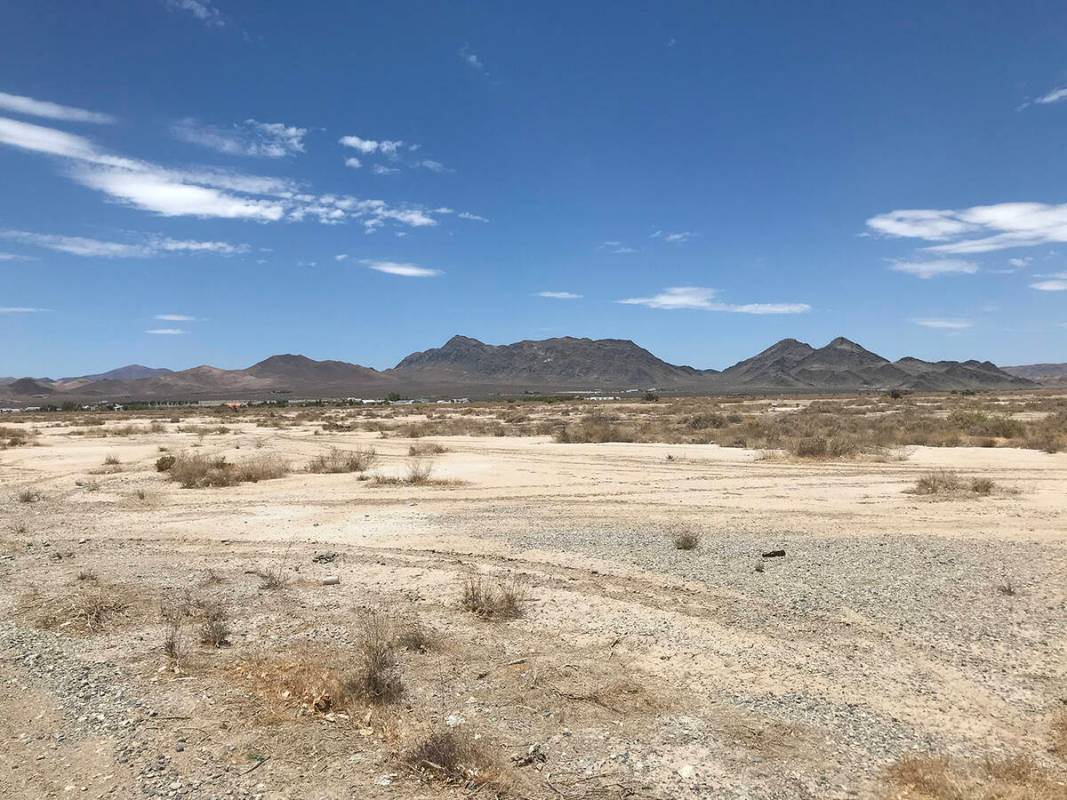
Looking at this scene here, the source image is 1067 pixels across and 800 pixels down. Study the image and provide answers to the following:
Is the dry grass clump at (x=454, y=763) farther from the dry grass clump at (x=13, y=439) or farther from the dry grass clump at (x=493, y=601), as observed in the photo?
the dry grass clump at (x=13, y=439)

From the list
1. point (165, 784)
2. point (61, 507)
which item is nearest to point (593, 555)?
point (165, 784)

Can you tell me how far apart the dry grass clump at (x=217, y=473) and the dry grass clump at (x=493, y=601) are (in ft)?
46.8

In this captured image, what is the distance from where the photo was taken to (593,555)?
11.2 m

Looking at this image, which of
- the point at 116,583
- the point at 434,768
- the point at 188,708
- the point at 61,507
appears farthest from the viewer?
the point at 61,507

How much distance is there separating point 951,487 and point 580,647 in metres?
13.2

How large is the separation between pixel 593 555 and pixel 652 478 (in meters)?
10.00

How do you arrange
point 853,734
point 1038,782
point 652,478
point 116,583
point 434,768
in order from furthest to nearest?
1. point 652,478
2. point 116,583
3. point 853,734
4. point 434,768
5. point 1038,782

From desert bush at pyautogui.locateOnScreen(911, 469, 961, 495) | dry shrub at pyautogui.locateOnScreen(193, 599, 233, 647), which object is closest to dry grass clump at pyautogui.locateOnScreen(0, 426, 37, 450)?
dry shrub at pyautogui.locateOnScreen(193, 599, 233, 647)

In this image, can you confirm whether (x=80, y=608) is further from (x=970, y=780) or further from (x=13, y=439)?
(x=13, y=439)

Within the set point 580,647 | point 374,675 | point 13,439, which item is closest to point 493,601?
point 580,647

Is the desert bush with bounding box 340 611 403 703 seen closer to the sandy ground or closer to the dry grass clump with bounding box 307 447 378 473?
the sandy ground

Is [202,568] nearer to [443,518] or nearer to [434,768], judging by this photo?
[443,518]

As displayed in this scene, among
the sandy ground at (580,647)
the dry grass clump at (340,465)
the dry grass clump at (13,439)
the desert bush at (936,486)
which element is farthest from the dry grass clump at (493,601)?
the dry grass clump at (13,439)

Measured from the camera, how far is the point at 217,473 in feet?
70.7
